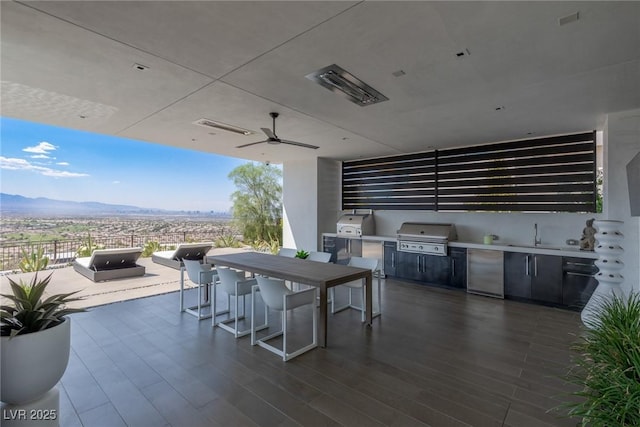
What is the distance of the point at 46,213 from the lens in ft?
29.2

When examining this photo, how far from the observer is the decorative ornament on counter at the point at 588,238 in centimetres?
431

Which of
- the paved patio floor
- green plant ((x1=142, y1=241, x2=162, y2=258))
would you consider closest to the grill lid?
the paved patio floor

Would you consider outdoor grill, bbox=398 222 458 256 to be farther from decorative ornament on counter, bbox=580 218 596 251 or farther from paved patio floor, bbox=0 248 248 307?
paved patio floor, bbox=0 248 248 307

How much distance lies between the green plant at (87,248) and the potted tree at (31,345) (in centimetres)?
729

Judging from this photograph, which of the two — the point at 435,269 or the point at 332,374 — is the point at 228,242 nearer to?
the point at 435,269

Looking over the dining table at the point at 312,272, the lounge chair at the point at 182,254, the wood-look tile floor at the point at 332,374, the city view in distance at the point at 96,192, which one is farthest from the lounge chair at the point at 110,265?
the dining table at the point at 312,272

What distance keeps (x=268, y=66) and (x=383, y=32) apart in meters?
1.03

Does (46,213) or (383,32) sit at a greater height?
(383,32)

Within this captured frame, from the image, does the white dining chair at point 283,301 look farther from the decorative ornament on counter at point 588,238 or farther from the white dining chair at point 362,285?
the decorative ornament on counter at point 588,238

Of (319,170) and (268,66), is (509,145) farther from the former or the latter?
(268,66)

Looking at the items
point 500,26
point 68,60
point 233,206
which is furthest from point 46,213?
point 500,26

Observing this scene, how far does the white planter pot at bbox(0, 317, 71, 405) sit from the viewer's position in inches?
58.9

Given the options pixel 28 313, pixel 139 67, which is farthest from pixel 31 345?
pixel 139 67

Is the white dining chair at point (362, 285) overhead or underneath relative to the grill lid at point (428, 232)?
underneath
